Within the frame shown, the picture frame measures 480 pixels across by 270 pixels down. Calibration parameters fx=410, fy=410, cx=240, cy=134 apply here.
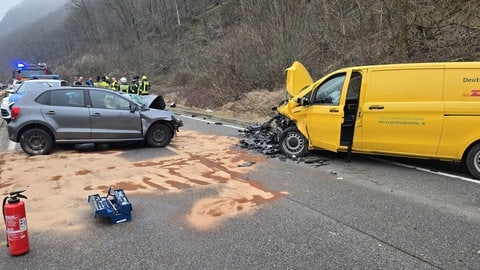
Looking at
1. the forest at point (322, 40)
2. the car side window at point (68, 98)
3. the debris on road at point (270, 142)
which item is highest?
the forest at point (322, 40)

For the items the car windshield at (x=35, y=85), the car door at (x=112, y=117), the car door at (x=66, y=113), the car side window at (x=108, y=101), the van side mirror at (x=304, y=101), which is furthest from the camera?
the car windshield at (x=35, y=85)

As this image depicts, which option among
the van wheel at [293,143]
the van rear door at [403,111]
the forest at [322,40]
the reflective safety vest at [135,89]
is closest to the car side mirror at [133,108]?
the van wheel at [293,143]

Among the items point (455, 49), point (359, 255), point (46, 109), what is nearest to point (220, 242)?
point (359, 255)

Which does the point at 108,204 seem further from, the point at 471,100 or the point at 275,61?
the point at 275,61

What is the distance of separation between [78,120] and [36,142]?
3.49 ft

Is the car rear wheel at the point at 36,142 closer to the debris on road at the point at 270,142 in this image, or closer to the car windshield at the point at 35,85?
the debris on road at the point at 270,142

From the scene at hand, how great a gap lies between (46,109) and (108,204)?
5.35 meters

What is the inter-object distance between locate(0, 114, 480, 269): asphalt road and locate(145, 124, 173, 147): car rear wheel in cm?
439

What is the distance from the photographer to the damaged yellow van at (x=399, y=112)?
705 centimetres

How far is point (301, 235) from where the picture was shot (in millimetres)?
4738

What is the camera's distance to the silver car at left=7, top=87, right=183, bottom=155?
9578 millimetres

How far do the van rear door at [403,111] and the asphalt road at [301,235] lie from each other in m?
1.02

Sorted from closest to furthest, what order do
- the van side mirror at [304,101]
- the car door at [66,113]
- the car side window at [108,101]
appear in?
the van side mirror at [304,101] < the car door at [66,113] < the car side window at [108,101]

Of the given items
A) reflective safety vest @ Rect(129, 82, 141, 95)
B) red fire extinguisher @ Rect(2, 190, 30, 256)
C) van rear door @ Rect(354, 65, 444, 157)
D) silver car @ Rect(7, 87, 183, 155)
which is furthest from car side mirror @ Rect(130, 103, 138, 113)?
reflective safety vest @ Rect(129, 82, 141, 95)
